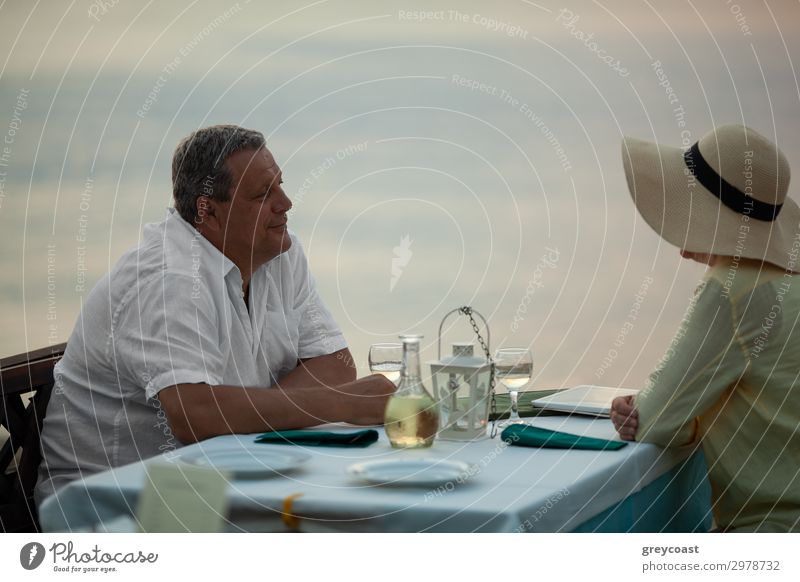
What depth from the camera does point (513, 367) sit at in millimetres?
1682

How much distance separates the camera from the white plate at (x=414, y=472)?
1.23m

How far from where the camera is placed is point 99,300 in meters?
1.95

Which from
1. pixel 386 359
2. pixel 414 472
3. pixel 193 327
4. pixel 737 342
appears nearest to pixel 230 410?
pixel 193 327

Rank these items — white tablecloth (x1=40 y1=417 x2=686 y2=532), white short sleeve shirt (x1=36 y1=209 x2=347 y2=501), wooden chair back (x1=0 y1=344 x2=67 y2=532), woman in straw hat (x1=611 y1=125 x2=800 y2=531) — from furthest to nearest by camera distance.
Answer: wooden chair back (x1=0 y1=344 x2=67 y2=532) → white short sleeve shirt (x1=36 y1=209 x2=347 y2=501) → woman in straw hat (x1=611 y1=125 x2=800 y2=531) → white tablecloth (x1=40 y1=417 x2=686 y2=532)

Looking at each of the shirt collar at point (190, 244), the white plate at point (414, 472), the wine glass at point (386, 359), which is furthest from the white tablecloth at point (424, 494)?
the shirt collar at point (190, 244)

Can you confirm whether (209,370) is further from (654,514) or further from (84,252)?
(654,514)

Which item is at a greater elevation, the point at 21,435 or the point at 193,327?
the point at 193,327

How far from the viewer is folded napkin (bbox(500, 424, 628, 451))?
1.48 m

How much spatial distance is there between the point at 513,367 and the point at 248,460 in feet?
1.74

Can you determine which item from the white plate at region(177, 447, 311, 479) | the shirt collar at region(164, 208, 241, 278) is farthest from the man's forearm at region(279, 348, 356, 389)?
the white plate at region(177, 447, 311, 479)

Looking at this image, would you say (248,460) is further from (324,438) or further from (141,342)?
(141,342)

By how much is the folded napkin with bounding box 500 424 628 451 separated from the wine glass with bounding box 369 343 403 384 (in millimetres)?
271

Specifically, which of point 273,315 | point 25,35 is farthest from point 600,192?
point 25,35

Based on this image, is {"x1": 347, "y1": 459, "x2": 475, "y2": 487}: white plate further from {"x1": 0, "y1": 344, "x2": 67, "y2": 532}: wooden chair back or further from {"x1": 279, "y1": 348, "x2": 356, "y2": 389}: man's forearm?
{"x1": 0, "y1": 344, "x2": 67, "y2": 532}: wooden chair back
